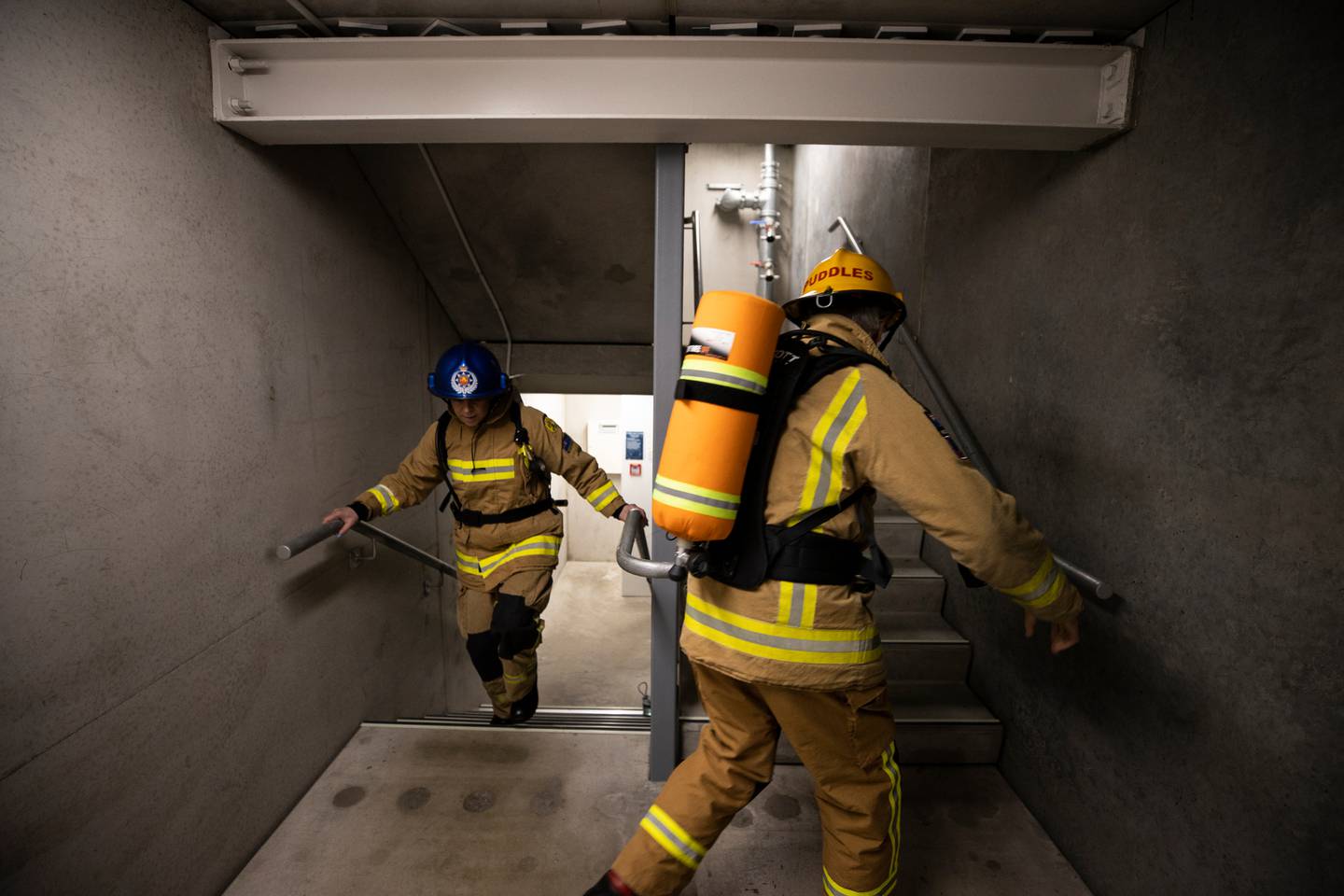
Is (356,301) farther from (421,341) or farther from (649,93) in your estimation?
(649,93)

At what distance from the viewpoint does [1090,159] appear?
1.91 meters

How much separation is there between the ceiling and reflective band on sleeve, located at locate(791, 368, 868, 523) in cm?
113

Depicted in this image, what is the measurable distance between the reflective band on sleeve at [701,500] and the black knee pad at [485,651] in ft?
5.91

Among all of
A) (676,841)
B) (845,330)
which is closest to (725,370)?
(845,330)

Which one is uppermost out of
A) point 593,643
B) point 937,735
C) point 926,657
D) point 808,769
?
point 808,769

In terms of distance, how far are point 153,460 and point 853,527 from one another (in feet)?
6.65

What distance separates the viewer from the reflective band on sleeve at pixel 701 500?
4.46ft

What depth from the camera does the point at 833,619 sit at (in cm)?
145

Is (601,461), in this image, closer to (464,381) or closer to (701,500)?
(464,381)

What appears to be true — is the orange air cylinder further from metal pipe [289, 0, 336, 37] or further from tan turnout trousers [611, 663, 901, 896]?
metal pipe [289, 0, 336, 37]

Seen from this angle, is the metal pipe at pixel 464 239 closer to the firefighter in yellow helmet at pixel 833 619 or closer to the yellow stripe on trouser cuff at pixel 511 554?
the yellow stripe on trouser cuff at pixel 511 554

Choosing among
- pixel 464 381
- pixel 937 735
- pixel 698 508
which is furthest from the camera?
pixel 464 381

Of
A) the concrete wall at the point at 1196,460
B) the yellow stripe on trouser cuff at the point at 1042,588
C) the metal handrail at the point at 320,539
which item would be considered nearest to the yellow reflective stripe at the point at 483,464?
the metal handrail at the point at 320,539

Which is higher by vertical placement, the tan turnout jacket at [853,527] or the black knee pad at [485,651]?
the tan turnout jacket at [853,527]
